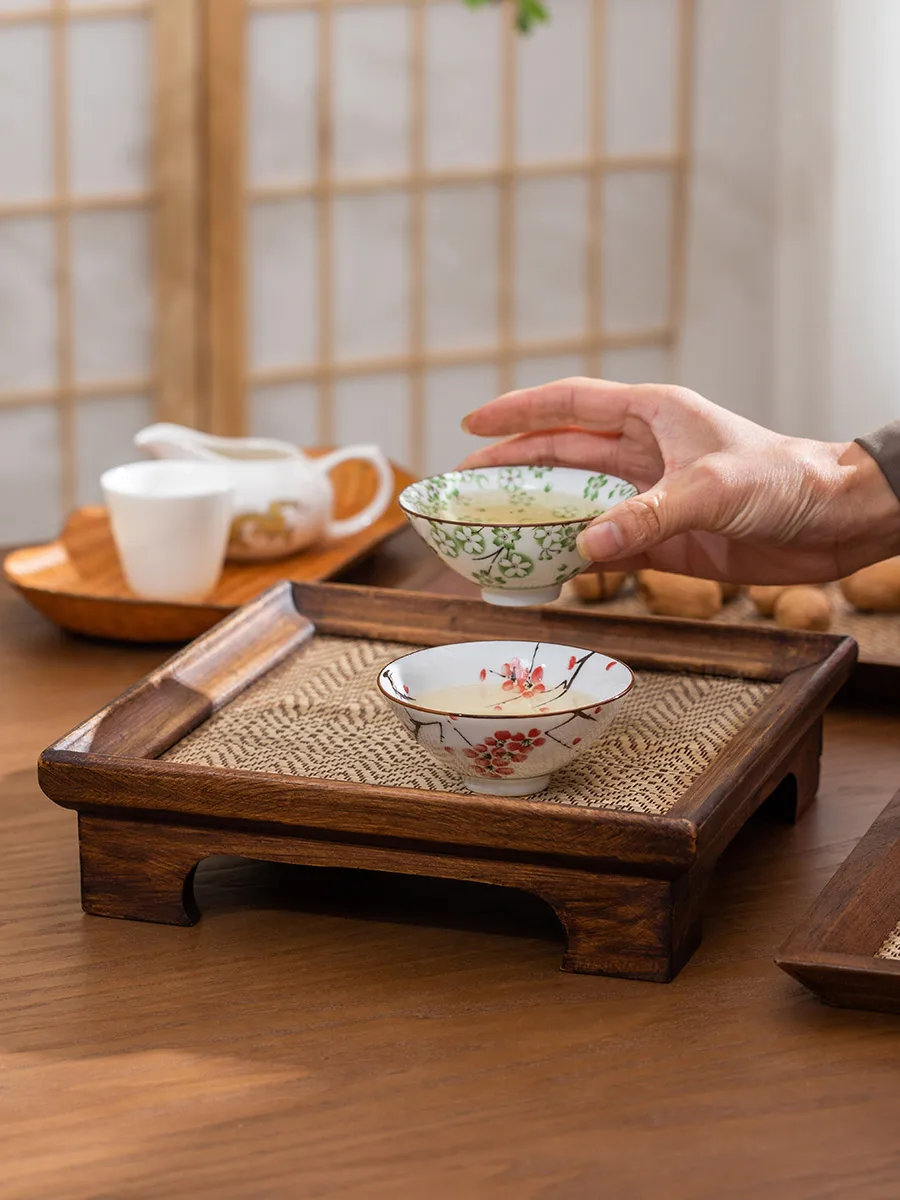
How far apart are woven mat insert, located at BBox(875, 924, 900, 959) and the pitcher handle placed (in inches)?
34.2

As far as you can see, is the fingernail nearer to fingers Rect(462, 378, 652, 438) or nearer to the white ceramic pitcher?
fingers Rect(462, 378, 652, 438)

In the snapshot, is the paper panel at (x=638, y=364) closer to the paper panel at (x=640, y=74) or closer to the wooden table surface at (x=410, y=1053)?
the paper panel at (x=640, y=74)

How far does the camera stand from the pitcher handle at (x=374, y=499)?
161cm

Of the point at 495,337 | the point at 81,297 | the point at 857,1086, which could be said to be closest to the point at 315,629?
the point at 857,1086

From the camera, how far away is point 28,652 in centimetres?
139

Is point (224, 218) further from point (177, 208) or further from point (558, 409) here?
point (558, 409)

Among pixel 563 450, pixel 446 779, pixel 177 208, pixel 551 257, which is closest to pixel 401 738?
pixel 446 779

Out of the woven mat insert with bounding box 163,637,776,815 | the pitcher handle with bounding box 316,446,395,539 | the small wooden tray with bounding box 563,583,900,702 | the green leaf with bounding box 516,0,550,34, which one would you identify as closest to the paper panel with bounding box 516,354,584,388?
the green leaf with bounding box 516,0,550,34

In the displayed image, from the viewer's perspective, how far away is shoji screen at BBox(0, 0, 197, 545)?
8.88 ft

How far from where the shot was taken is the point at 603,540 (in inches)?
40.5

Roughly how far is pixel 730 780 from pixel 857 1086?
0.58 ft

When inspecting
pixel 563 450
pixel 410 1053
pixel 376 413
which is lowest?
pixel 410 1053

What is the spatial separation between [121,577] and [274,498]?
16 centimetres

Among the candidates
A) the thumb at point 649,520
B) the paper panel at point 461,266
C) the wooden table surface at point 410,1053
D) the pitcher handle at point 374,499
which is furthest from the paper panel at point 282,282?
the wooden table surface at point 410,1053
